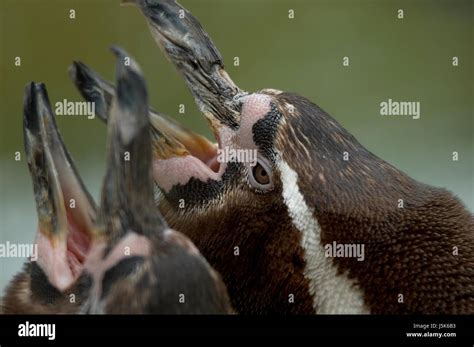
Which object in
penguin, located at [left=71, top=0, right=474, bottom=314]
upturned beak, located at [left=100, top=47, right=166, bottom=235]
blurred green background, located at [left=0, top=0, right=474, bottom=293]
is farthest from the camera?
blurred green background, located at [left=0, top=0, right=474, bottom=293]

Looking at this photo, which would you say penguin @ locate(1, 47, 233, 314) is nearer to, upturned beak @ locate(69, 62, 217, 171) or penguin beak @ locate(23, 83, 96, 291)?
penguin beak @ locate(23, 83, 96, 291)

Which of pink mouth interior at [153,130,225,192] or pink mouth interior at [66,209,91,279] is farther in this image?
pink mouth interior at [153,130,225,192]

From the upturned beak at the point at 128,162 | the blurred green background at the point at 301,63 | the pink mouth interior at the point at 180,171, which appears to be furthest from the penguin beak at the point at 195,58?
the upturned beak at the point at 128,162

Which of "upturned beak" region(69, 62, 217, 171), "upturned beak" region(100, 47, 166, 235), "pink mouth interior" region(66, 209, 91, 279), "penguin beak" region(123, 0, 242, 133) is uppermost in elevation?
"penguin beak" region(123, 0, 242, 133)

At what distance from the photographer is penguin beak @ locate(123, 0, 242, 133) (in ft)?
12.3

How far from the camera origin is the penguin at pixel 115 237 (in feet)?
9.09

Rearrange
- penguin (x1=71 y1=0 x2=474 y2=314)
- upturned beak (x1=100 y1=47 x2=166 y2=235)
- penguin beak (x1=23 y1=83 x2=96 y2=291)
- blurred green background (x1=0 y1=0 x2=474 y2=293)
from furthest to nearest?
blurred green background (x1=0 y1=0 x2=474 y2=293) → penguin (x1=71 y1=0 x2=474 y2=314) → penguin beak (x1=23 y1=83 x2=96 y2=291) → upturned beak (x1=100 y1=47 x2=166 y2=235)

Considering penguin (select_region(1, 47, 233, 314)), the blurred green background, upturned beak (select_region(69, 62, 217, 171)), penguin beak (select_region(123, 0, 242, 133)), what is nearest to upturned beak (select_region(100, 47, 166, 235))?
penguin (select_region(1, 47, 233, 314))

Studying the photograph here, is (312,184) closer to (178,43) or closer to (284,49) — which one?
(178,43)

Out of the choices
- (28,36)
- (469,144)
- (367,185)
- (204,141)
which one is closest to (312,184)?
(367,185)

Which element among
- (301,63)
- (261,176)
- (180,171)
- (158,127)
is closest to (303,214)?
(261,176)

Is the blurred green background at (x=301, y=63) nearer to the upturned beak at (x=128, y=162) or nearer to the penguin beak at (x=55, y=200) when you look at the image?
the penguin beak at (x=55, y=200)

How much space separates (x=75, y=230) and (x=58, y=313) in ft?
0.72

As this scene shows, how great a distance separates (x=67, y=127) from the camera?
177 inches
